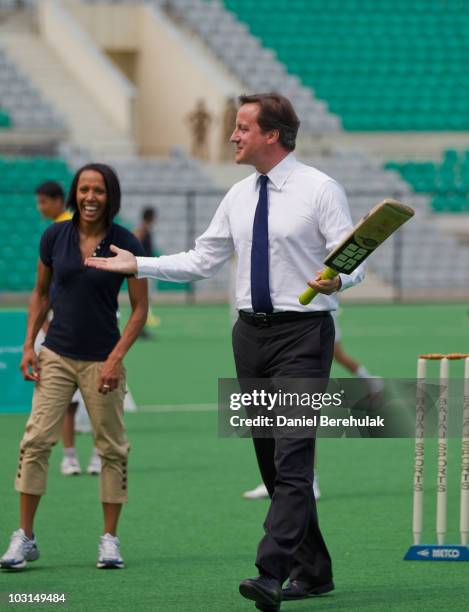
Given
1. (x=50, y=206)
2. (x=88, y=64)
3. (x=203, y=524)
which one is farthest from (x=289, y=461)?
(x=88, y=64)

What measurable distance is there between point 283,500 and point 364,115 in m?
29.1

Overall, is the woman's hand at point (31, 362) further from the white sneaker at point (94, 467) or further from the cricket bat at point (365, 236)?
the white sneaker at point (94, 467)

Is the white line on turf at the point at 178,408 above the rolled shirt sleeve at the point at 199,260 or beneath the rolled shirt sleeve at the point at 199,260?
beneath

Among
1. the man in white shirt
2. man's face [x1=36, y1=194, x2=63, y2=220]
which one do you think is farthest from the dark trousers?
man's face [x1=36, y1=194, x2=63, y2=220]

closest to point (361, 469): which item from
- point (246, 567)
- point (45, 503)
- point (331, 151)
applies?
point (45, 503)

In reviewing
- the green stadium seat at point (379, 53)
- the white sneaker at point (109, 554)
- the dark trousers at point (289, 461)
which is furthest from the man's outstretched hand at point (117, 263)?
the green stadium seat at point (379, 53)

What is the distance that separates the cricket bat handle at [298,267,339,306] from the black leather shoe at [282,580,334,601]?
131 cm

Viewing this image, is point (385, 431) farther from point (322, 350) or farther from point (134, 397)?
point (134, 397)

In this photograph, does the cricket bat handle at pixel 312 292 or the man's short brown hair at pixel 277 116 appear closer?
the cricket bat handle at pixel 312 292

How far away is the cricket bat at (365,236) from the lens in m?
5.85

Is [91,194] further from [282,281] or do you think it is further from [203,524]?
[203,524]

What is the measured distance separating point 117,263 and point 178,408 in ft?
23.5

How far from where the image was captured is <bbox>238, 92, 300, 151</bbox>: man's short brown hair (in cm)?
636

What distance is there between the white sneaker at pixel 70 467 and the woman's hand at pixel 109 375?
3000 millimetres
